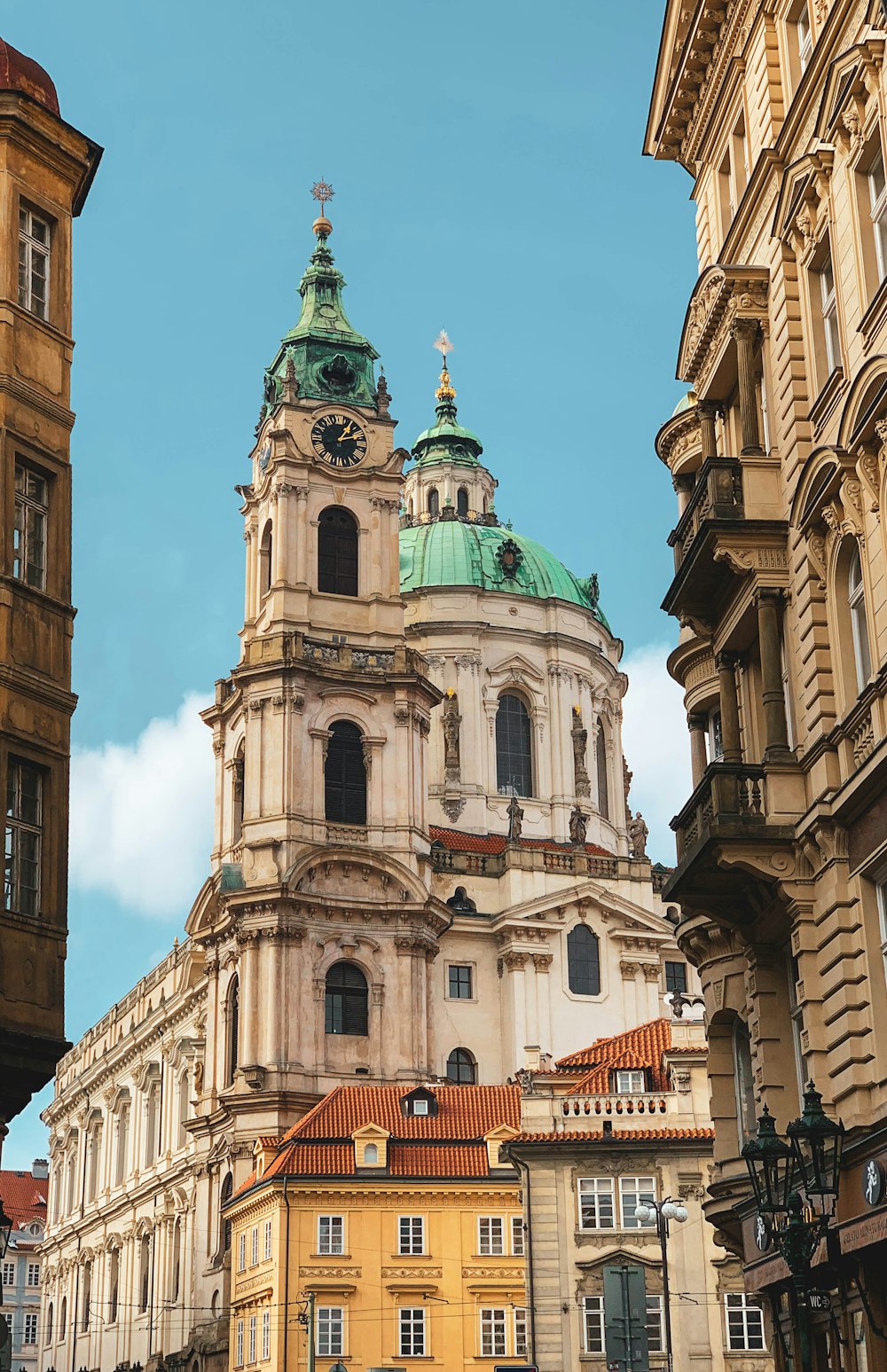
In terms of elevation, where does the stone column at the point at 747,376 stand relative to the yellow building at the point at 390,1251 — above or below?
above

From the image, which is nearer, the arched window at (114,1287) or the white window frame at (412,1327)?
the white window frame at (412,1327)

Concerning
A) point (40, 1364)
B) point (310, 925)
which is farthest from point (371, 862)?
point (40, 1364)

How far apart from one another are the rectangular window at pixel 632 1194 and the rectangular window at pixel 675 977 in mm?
27510

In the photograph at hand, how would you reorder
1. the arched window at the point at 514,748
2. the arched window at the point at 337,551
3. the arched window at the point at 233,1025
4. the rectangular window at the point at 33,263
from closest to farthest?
the rectangular window at the point at 33,263 < the arched window at the point at 233,1025 < the arched window at the point at 337,551 < the arched window at the point at 514,748

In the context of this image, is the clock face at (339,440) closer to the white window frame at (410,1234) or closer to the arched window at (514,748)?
the arched window at (514,748)

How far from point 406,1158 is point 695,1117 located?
9.10 meters

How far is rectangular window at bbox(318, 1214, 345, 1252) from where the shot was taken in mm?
54156

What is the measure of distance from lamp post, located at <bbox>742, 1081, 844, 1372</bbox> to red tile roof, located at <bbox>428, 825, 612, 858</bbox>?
58030 millimetres

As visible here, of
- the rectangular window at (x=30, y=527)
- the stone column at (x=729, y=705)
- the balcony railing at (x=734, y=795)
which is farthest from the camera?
the rectangular window at (x=30, y=527)

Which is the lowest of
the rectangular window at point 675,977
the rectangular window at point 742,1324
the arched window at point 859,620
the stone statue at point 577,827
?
the rectangular window at point 742,1324

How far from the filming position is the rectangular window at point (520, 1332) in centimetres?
5297

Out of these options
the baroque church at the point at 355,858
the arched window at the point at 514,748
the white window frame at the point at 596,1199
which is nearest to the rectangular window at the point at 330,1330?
the white window frame at the point at 596,1199

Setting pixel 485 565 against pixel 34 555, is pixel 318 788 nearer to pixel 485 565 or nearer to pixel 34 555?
pixel 485 565

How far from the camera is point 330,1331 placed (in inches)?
2101
